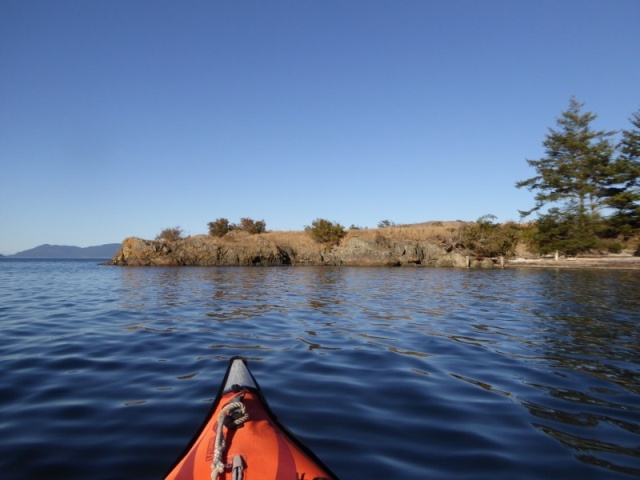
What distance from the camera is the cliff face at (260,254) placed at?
39.1m

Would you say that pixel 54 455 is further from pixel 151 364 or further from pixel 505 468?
pixel 505 468

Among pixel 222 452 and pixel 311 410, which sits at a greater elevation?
pixel 222 452

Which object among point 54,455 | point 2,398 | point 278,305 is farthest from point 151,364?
point 278,305

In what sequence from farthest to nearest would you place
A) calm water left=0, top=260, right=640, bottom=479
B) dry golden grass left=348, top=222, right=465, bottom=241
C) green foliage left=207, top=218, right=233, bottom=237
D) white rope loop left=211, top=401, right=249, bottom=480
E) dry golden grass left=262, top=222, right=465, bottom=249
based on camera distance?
green foliage left=207, top=218, right=233, bottom=237, dry golden grass left=262, top=222, right=465, bottom=249, dry golden grass left=348, top=222, right=465, bottom=241, calm water left=0, top=260, right=640, bottom=479, white rope loop left=211, top=401, right=249, bottom=480

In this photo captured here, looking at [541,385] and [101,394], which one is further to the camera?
[541,385]

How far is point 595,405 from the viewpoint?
4.02 metres

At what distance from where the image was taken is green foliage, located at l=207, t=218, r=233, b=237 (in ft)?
164

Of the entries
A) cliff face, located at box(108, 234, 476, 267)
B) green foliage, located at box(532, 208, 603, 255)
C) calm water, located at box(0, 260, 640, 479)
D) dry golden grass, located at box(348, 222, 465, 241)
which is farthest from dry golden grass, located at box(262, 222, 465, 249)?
calm water, located at box(0, 260, 640, 479)

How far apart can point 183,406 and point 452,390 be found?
3116mm

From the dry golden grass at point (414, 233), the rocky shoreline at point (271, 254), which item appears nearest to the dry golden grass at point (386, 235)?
the dry golden grass at point (414, 233)

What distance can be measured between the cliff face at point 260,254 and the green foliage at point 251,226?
34.4ft

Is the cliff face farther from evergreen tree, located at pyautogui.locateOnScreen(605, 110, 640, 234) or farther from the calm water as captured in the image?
the calm water

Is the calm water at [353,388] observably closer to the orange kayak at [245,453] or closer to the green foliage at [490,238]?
the orange kayak at [245,453]

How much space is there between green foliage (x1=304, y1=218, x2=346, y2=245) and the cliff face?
2.96 metres
